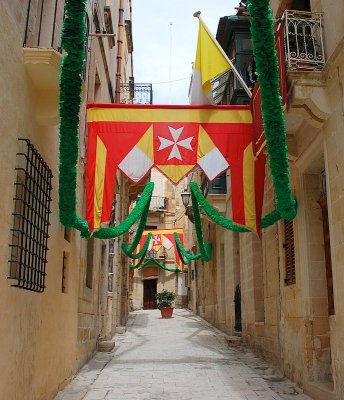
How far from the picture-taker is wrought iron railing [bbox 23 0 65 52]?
525cm

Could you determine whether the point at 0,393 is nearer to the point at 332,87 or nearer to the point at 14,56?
the point at 14,56

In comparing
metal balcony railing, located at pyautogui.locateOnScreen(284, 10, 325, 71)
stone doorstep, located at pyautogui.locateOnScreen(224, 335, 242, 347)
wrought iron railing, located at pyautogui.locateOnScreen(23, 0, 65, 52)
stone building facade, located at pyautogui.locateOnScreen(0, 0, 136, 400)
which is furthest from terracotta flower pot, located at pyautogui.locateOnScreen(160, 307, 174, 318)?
wrought iron railing, located at pyautogui.locateOnScreen(23, 0, 65, 52)

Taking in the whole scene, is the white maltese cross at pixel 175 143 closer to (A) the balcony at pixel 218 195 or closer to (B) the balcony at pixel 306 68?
(B) the balcony at pixel 306 68

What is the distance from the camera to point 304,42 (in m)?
6.48

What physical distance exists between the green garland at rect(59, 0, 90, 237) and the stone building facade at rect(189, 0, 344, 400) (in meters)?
3.03

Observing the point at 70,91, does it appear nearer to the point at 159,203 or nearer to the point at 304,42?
the point at 304,42

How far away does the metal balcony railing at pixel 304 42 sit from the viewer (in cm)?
653

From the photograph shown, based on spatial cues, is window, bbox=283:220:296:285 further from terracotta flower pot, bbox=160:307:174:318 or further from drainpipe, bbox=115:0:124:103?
terracotta flower pot, bbox=160:307:174:318

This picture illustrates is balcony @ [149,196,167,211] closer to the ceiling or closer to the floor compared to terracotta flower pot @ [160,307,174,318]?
closer to the ceiling

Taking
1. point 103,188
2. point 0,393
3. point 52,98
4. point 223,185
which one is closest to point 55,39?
point 52,98

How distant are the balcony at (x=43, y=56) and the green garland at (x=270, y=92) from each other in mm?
2149

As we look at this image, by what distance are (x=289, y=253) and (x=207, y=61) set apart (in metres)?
3.76

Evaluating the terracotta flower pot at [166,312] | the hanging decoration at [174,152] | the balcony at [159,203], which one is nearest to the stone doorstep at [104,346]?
the hanging decoration at [174,152]

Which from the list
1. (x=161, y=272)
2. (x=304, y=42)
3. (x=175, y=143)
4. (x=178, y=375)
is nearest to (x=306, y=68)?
(x=304, y=42)
